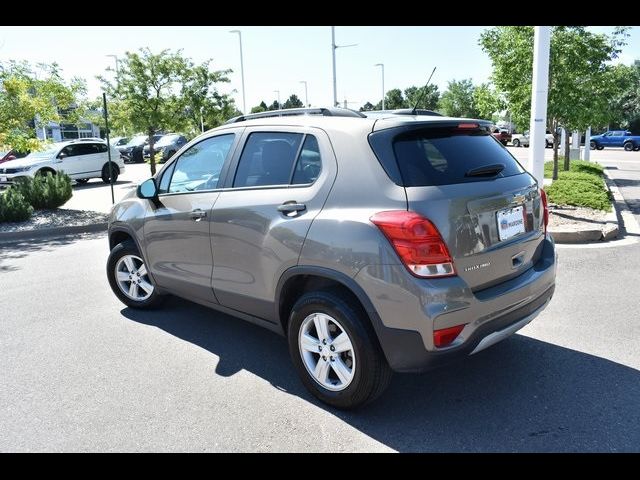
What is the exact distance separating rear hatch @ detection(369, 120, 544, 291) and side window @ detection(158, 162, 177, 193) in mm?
2119

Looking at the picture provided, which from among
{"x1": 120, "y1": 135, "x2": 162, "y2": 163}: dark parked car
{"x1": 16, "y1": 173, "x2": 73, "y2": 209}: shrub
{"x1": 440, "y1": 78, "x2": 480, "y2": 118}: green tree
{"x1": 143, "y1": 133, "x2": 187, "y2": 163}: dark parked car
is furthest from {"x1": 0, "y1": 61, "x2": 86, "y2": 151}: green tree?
{"x1": 440, "y1": 78, "x2": 480, "y2": 118}: green tree

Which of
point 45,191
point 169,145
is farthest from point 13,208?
point 169,145

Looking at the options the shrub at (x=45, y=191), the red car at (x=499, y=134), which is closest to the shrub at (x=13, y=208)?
the shrub at (x=45, y=191)

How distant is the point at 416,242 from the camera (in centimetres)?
278

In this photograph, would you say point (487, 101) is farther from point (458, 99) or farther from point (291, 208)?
point (458, 99)

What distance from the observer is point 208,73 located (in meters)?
14.4

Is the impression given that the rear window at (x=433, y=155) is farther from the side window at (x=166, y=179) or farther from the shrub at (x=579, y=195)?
the shrub at (x=579, y=195)

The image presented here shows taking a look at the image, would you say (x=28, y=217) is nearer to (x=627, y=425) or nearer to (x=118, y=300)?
(x=118, y=300)

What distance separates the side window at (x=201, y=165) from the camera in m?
4.02

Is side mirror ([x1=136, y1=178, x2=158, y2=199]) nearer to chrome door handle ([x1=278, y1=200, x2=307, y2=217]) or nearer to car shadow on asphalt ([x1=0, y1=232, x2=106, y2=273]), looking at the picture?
chrome door handle ([x1=278, y1=200, x2=307, y2=217])

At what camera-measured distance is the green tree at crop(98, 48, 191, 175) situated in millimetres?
13773

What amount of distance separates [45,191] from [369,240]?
1031cm

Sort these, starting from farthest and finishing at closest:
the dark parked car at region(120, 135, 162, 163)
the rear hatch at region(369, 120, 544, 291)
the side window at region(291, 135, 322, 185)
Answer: the dark parked car at region(120, 135, 162, 163) → the side window at region(291, 135, 322, 185) → the rear hatch at region(369, 120, 544, 291)

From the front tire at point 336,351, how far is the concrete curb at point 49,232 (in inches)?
311
